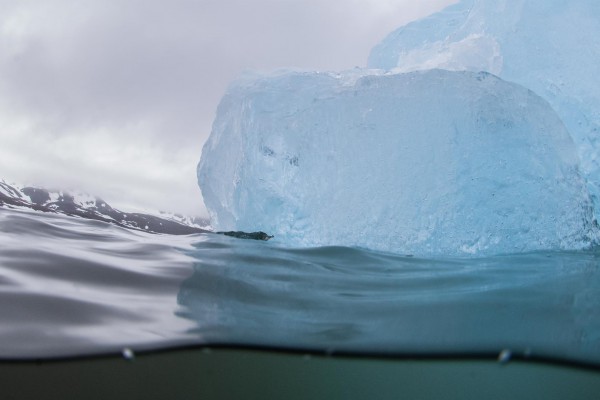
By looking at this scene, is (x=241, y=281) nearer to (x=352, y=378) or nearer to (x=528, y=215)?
(x=352, y=378)

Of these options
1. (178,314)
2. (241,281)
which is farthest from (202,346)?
(241,281)

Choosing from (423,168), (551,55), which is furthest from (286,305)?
(551,55)

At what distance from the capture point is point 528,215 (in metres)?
6.24

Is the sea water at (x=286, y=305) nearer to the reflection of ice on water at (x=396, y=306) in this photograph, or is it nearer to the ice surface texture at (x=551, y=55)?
the reflection of ice on water at (x=396, y=306)

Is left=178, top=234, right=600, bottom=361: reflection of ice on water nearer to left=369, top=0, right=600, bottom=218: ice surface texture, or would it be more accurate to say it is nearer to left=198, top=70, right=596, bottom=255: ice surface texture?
left=198, top=70, right=596, bottom=255: ice surface texture

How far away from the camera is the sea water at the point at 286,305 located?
279 centimetres

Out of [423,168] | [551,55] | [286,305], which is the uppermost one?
[551,55]

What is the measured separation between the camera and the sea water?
2.79 metres

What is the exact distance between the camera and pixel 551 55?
8.00 metres

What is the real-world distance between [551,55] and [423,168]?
3.34 meters

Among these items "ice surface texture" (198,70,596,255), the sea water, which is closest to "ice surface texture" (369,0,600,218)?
"ice surface texture" (198,70,596,255)

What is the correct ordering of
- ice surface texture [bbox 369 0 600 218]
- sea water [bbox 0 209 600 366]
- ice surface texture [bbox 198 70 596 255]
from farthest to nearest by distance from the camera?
1. ice surface texture [bbox 369 0 600 218]
2. ice surface texture [bbox 198 70 596 255]
3. sea water [bbox 0 209 600 366]

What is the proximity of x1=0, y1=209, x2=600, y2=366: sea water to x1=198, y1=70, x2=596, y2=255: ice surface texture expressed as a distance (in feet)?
4.62

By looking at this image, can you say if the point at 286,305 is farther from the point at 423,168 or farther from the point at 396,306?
the point at 423,168
